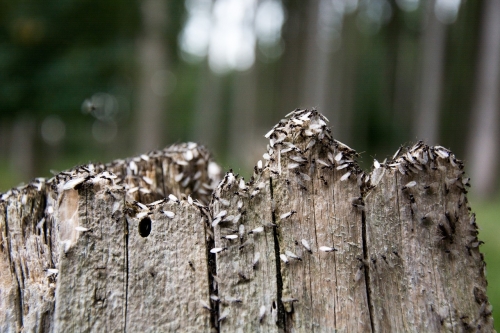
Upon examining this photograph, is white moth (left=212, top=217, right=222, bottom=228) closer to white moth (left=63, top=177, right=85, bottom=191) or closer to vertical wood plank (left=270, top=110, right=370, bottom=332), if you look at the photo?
vertical wood plank (left=270, top=110, right=370, bottom=332)

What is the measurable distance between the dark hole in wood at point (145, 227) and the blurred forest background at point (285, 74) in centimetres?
103

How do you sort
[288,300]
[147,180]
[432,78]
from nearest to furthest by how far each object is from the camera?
[288,300]
[147,180]
[432,78]

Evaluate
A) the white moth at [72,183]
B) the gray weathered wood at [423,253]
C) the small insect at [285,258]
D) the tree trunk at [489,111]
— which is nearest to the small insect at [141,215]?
the white moth at [72,183]

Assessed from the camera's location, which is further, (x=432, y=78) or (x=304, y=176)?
(x=432, y=78)

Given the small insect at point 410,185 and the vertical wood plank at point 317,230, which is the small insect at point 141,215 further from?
the small insect at point 410,185

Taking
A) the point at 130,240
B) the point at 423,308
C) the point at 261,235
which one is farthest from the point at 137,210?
the point at 423,308

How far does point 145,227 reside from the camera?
2.09 meters

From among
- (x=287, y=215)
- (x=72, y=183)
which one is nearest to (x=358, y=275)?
(x=287, y=215)

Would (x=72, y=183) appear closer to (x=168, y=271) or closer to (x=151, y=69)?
(x=168, y=271)

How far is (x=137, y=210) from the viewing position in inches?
83.4

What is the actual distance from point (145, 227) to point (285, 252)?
2.24ft

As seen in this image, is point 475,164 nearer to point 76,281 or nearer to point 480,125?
point 480,125

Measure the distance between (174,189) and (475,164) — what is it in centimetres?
1324

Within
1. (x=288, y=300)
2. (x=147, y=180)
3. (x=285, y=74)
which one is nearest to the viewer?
(x=288, y=300)
